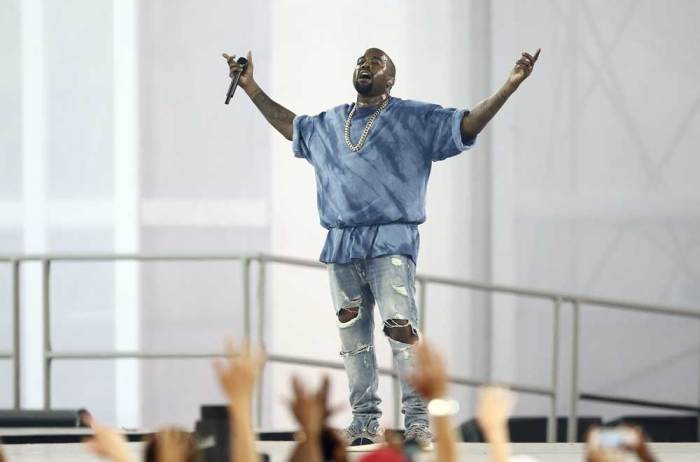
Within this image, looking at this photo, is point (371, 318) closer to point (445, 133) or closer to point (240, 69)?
point (445, 133)

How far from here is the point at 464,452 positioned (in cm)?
346

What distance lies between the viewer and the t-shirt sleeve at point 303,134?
139 inches

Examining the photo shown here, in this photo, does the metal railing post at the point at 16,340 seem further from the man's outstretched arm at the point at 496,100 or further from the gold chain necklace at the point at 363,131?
the man's outstretched arm at the point at 496,100

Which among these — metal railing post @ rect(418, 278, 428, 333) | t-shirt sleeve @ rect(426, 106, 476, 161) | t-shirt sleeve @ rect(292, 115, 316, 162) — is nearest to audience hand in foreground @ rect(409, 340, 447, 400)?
t-shirt sleeve @ rect(426, 106, 476, 161)

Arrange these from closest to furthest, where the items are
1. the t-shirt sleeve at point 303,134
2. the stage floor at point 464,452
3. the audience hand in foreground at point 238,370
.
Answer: the audience hand in foreground at point 238,370 → the stage floor at point 464,452 → the t-shirt sleeve at point 303,134

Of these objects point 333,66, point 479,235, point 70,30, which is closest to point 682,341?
point 479,235

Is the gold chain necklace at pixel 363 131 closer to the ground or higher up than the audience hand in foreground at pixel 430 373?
higher up

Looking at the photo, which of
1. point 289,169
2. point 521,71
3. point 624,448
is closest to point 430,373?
point 624,448

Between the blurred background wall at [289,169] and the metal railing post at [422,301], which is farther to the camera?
the blurred background wall at [289,169]

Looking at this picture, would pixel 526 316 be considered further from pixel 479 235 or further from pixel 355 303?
pixel 355 303

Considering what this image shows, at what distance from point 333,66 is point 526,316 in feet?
5.32

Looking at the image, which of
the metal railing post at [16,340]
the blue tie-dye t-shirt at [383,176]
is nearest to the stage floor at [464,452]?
the blue tie-dye t-shirt at [383,176]

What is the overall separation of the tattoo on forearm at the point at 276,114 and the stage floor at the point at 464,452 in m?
0.86

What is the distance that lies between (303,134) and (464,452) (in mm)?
953
